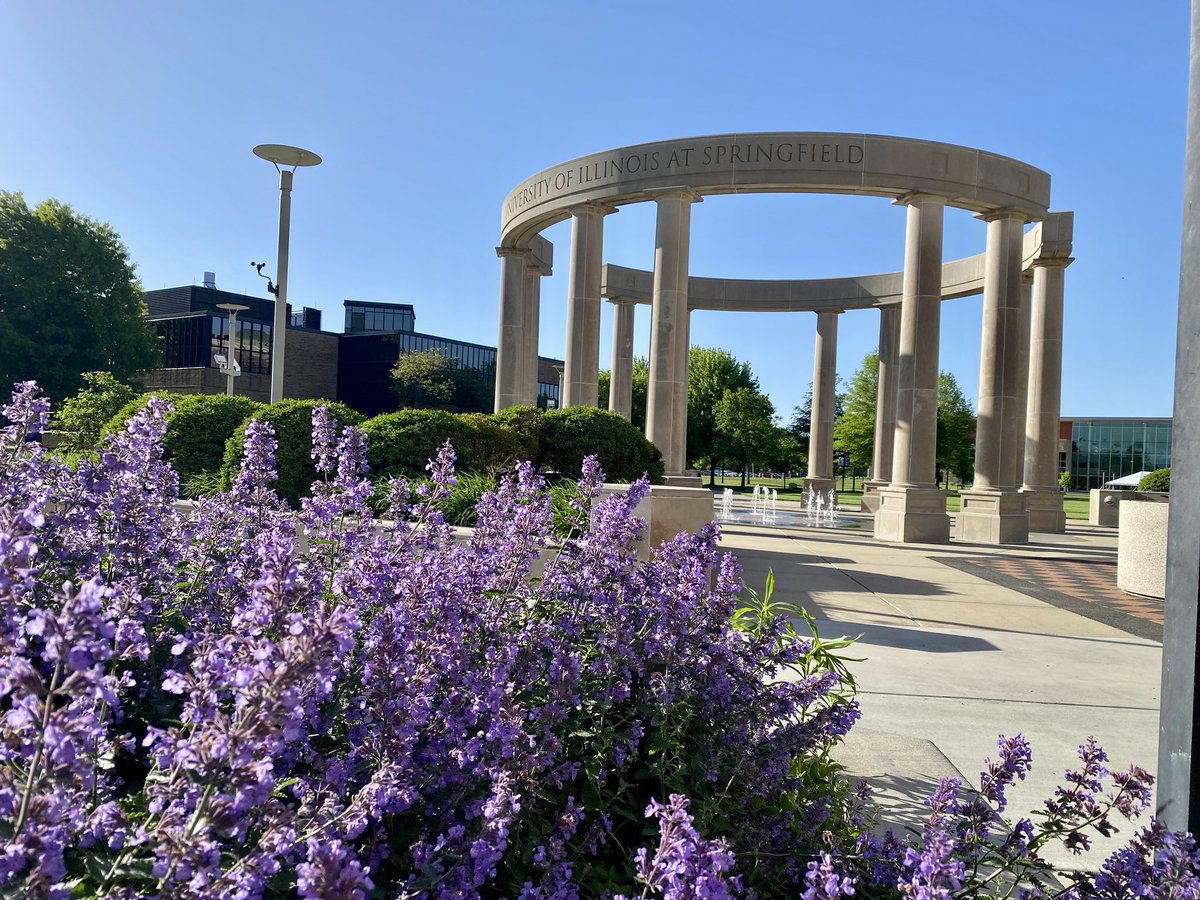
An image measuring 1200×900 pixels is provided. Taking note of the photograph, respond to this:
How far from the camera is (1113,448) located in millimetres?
83000

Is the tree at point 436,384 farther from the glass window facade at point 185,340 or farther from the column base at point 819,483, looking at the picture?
the column base at point 819,483

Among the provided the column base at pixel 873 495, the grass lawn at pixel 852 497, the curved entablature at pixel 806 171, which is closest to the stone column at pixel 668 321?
the curved entablature at pixel 806 171

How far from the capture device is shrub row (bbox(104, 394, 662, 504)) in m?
10.4

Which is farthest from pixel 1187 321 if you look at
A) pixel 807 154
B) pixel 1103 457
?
pixel 1103 457

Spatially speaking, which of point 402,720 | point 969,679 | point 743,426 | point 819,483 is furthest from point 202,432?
point 743,426

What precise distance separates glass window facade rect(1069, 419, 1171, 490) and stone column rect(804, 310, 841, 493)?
210 ft

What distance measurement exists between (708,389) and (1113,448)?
5575cm

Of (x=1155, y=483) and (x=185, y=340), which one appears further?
(x=185, y=340)

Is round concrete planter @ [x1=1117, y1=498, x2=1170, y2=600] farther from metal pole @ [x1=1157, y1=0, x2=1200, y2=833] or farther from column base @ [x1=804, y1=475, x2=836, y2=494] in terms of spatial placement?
column base @ [x1=804, y1=475, x2=836, y2=494]

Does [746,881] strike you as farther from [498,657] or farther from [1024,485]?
[1024,485]

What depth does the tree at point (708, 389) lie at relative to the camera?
49.2 metres

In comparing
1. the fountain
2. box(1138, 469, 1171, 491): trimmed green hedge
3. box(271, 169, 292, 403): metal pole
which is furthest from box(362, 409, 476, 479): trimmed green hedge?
box(1138, 469, 1171, 491): trimmed green hedge

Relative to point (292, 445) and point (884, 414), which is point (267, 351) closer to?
point (884, 414)

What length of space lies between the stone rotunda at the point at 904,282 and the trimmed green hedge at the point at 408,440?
672cm
